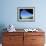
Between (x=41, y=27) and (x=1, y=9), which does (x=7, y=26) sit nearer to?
(x=1, y=9)

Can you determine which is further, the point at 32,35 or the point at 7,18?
the point at 7,18

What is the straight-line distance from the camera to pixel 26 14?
4.39m

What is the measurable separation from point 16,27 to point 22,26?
202mm

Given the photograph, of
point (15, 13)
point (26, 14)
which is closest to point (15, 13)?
point (15, 13)

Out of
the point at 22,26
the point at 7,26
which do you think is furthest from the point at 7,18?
the point at 22,26

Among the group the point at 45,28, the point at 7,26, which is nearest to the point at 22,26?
the point at 7,26

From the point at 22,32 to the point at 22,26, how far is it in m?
0.56

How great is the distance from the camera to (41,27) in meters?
4.42

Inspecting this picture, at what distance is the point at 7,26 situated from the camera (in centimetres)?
435

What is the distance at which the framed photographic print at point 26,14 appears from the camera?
4.36 meters

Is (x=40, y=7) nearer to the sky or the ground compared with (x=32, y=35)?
nearer to the sky

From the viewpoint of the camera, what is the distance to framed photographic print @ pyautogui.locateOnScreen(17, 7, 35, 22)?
4363 mm

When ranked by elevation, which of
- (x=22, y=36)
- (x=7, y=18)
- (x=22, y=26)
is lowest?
(x=22, y=36)

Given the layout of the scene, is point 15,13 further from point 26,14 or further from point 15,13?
point 26,14
